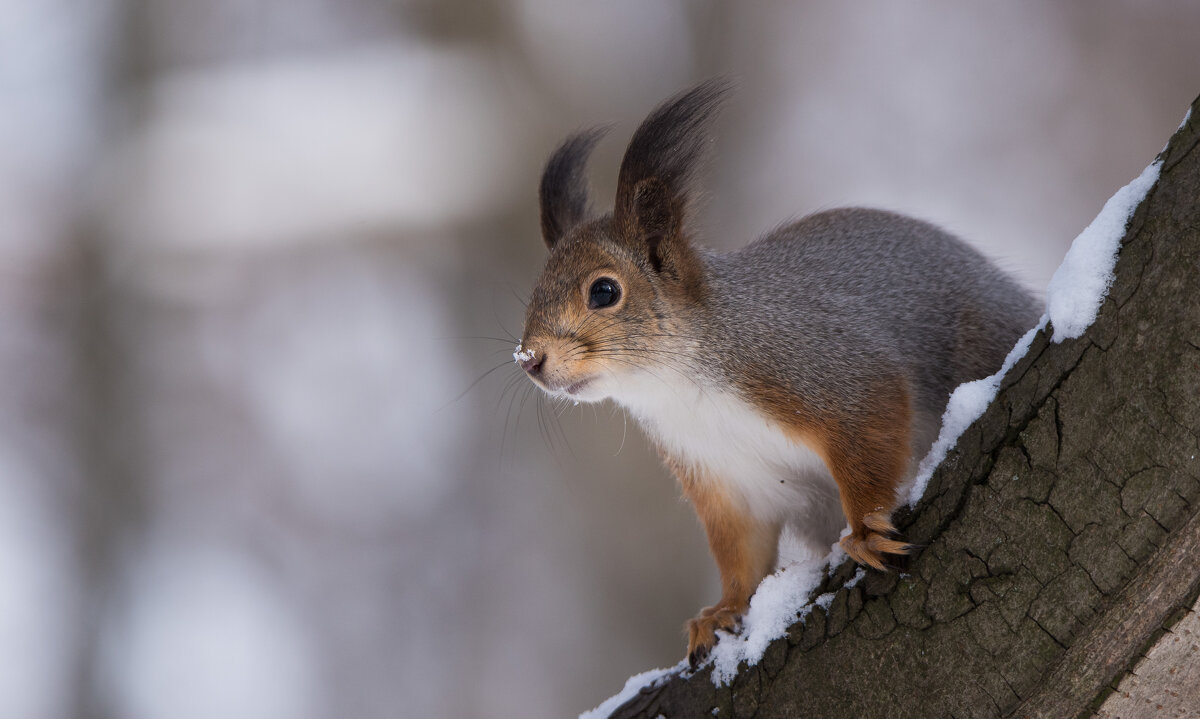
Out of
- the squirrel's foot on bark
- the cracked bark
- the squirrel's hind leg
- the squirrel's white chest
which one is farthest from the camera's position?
the squirrel's white chest

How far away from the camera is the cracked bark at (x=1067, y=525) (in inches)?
39.0

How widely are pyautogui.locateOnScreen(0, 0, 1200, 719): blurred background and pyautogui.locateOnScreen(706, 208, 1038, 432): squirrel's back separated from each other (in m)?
1.62

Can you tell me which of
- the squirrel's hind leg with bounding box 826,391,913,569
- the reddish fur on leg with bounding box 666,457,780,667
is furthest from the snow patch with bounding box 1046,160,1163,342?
the reddish fur on leg with bounding box 666,457,780,667

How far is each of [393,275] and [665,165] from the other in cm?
227

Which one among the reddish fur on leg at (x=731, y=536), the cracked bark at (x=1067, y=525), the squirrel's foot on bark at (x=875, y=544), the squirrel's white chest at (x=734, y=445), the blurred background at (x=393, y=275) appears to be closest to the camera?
the cracked bark at (x=1067, y=525)

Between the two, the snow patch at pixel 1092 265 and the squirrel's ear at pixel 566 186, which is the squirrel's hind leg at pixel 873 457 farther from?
the squirrel's ear at pixel 566 186

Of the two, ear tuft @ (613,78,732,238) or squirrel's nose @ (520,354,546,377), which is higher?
ear tuft @ (613,78,732,238)

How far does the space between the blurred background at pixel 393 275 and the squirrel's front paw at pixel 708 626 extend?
174 cm

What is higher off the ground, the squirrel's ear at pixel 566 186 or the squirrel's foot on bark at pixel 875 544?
the squirrel's ear at pixel 566 186

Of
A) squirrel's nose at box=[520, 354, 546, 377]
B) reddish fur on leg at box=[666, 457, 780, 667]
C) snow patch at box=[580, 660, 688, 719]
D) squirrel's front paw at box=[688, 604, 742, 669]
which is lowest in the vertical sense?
snow patch at box=[580, 660, 688, 719]

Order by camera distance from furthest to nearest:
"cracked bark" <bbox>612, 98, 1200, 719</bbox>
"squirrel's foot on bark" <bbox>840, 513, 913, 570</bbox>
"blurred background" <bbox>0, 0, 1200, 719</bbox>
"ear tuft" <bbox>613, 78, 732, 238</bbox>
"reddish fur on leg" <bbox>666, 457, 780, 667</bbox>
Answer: "blurred background" <bbox>0, 0, 1200, 719</bbox>
"reddish fur on leg" <bbox>666, 457, 780, 667</bbox>
"ear tuft" <bbox>613, 78, 732, 238</bbox>
"squirrel's foot on bark" <bbox>840, 513, 913, 570</bbox>
"cracked bark" <bbox>612, 98, 1200, 719</bbox>

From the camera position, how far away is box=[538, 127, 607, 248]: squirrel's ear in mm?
2039

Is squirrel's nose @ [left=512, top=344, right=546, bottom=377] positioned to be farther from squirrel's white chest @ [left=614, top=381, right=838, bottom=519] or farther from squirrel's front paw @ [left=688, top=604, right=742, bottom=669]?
squirrel's front paw @ [left=688, top=604, right=742, bottom=669]

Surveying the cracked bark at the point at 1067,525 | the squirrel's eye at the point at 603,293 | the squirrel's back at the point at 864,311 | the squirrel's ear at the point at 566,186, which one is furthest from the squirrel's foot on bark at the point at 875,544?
the squirrel's ear at the point at 566,186
